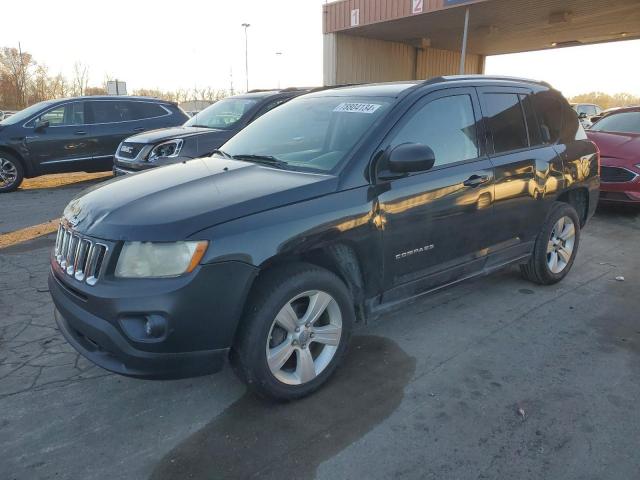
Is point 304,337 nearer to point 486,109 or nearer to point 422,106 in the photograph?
point 422,106

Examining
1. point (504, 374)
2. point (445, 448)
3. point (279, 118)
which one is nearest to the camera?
point (445, 448)

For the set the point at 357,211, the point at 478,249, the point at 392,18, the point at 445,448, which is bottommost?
the point at 445,448

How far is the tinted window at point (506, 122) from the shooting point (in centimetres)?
388

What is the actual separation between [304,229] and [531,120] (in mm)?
2711

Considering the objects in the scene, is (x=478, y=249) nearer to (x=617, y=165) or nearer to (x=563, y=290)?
(x=563, y=290)

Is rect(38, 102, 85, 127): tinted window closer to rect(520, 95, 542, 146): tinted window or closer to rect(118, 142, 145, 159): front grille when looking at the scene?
rect(118, 142, 145, 159): front grille

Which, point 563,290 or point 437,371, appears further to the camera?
point 563,290

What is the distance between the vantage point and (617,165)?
7.21 m

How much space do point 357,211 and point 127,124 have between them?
9096 millimetres

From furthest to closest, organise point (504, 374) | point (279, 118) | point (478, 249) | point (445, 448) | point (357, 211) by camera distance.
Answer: point (279, 118) < point (478, 249) < point (504, 374) < point (357, 211) < point (445, 448)

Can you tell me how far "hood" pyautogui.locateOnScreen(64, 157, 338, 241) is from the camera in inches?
95.4

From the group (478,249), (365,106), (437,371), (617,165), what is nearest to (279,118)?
(365,106)

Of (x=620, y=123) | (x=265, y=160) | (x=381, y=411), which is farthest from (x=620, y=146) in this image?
(x=381, y=411)

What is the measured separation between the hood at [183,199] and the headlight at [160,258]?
0.15ft
